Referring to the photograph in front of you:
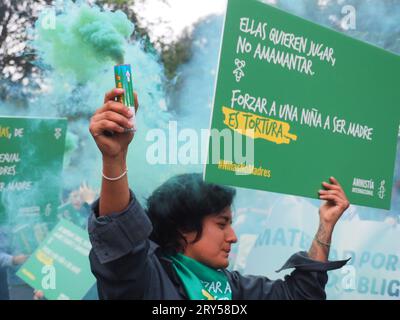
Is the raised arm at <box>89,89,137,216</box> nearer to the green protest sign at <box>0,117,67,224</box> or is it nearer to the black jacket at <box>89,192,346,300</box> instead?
the black jacket at <box>89,192,346,300</box>

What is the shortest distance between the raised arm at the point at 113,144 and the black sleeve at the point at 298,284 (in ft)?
2.11

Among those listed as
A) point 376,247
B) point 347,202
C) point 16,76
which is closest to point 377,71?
point 347,202

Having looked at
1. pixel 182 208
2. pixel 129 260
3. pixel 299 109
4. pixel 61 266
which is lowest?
pixel 61 266

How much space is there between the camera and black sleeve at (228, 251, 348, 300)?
2258 millimetres

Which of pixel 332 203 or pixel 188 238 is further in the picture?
pixel 332 203

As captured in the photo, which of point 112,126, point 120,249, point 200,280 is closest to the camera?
point 112,126

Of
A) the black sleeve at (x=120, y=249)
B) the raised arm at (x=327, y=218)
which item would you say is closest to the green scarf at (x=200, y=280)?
the black sleeve at (x=120, y=249)

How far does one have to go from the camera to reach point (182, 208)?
2.19m

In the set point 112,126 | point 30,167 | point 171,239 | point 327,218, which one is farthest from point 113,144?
point 327,218

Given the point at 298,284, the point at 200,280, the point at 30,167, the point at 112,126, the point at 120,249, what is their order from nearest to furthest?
the point at 112,126, the point at 120,249, the point at 200,280, the point at 298,284, the point at 30,167

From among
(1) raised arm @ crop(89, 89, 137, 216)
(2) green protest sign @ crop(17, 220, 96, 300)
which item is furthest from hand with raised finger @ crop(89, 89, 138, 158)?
(2) green protest sign @ crop(17, 220, 96, 300)

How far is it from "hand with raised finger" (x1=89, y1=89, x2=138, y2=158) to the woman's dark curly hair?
54 cm

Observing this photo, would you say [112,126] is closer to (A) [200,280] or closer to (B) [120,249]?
(B) [120,249]

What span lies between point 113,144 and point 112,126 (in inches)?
2.2
